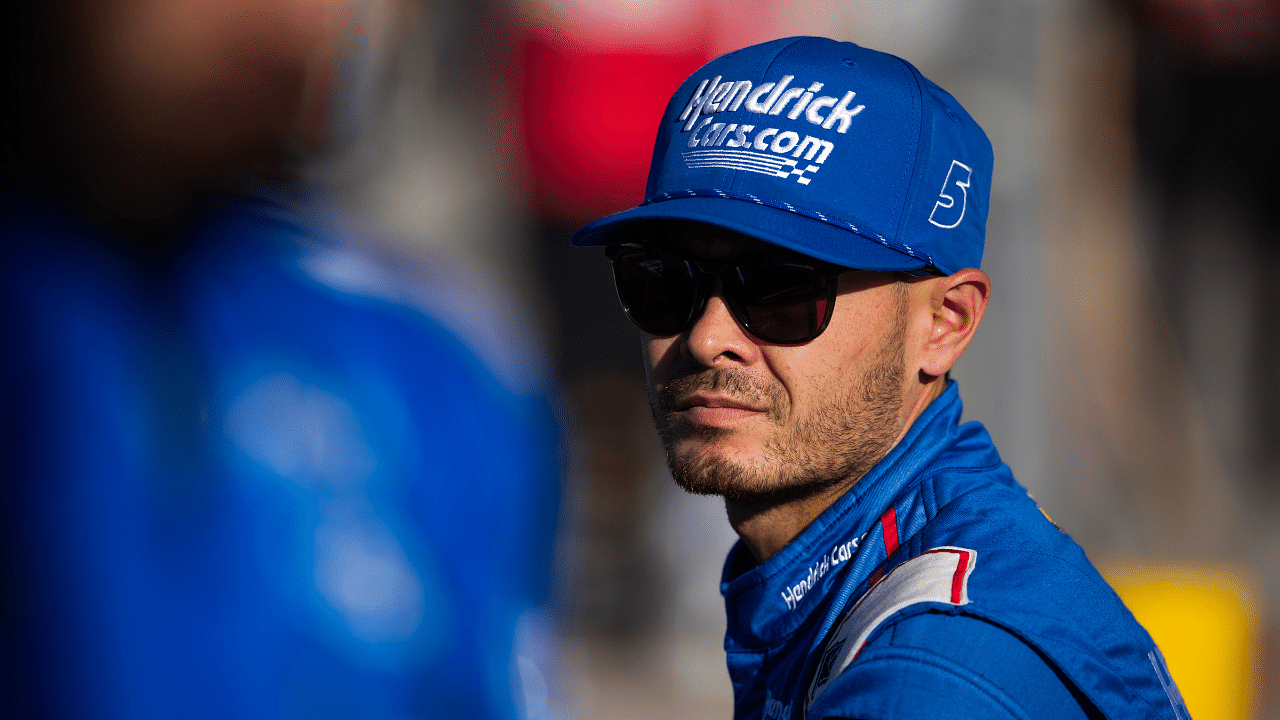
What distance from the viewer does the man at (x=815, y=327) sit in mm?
1675

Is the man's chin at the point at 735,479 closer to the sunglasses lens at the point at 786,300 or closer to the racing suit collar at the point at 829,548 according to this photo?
the racing suit collar at the point at 829,548

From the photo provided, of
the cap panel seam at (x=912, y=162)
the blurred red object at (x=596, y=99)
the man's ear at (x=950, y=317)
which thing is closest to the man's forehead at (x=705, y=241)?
the cap panel seam at (x=912, y=162)

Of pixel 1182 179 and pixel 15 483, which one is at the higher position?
pixel 1182 179

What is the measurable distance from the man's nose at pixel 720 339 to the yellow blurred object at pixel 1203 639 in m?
2.00

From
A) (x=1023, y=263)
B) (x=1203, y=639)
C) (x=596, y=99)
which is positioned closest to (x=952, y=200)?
(x=1203, y=639)

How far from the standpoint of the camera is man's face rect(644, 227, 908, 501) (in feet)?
5.90

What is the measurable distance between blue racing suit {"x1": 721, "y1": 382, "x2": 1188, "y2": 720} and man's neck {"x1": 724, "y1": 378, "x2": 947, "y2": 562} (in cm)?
6

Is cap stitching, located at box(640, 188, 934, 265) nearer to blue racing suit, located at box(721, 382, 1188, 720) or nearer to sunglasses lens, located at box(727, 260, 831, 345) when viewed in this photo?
sunglasses lens, located at box(727, 260, 831, 345)

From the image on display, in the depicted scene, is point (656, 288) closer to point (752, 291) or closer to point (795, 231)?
point (752, 291)

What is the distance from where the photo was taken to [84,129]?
0.81 metres

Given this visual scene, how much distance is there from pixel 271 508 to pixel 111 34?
403mm

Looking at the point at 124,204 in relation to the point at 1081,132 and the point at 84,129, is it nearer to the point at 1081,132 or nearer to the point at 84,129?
the point at 84,129

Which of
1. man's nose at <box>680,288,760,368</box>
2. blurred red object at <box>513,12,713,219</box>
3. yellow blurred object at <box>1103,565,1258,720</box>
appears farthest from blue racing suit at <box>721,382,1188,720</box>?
blurred red object at <box>513,12,713,219</box>

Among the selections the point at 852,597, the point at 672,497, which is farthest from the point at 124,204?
the point at 672,497
